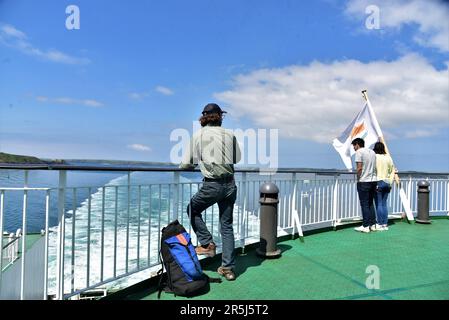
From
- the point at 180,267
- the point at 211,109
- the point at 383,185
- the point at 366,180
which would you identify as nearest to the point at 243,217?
the point at 180,267

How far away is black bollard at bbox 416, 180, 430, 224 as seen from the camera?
280 inches

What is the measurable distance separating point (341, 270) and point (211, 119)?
2.40m

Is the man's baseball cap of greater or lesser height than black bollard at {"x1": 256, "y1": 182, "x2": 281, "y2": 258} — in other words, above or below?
above

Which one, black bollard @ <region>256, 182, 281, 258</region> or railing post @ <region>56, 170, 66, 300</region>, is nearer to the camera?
railing post @ <region>56, 170, 66, 300</region>

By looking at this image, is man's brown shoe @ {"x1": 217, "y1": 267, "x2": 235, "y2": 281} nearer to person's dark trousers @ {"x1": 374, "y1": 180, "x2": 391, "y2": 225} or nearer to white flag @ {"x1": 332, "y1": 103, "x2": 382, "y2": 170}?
person's dark trousers @ {"x1": 374, "y1": 180, "x2": 391, "y2": 225}

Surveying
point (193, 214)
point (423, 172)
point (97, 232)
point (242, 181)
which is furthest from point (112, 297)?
point (97, 232)

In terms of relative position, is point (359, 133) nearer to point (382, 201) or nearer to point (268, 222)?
point (382, 201)

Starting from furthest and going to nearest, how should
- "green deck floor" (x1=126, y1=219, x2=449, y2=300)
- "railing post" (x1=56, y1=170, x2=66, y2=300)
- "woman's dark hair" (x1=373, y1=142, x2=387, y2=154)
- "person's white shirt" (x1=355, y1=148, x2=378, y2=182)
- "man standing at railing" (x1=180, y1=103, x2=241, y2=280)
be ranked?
"woman's dark hair" (x1=373, y1=142, x2=387, y2=154), "person's white shirt" (x1=355, y1=148, x2=378, y2=182), "man standing at railing" (x1=180, y1=103, x2=241, y2=280), "green deck floor" (x1=126, y1=219, x2=449, y2=300), "railing post" (x1=56, y1=170, x2=66, y2=300)

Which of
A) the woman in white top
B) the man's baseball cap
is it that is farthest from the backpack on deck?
the woman in white top

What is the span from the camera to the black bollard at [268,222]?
4.27 meters

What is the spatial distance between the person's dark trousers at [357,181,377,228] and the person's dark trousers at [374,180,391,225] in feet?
1.15

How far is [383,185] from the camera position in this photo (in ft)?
20.9
